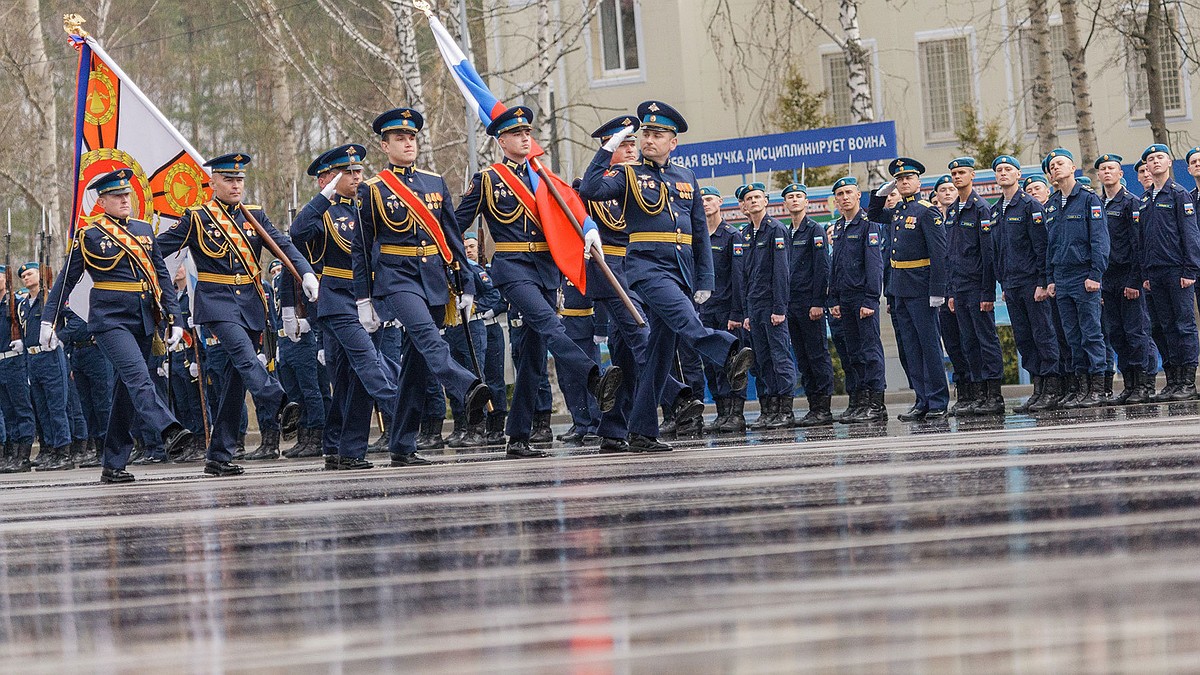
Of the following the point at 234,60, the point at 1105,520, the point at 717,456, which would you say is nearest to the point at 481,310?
the point at 717,456

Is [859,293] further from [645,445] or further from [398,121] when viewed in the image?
[398,121]

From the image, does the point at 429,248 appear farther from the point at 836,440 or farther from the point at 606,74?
the point at 606,74

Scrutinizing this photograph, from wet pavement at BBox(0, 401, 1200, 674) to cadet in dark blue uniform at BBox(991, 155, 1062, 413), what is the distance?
20.8 feet

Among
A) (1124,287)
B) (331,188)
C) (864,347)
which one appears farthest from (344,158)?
(1124,287)

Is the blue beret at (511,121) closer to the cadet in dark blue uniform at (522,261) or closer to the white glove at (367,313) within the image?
the cadet in dark blue uniform at (522,261)

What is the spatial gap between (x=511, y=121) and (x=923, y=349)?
479 centimetres

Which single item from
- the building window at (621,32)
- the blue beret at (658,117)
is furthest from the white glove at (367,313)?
the building window at (621,32)

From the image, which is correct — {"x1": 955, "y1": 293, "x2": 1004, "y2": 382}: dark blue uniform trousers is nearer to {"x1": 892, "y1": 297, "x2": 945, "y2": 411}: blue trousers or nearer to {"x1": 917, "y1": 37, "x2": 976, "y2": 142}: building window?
{"x1": 892, "y1": 297, "x2": 945, "y2": 411}: blue trousers

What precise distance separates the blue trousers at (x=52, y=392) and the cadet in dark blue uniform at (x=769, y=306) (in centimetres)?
800

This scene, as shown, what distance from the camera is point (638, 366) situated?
38.1 feet

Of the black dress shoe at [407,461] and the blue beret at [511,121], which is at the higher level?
the blue beret at [511,121]

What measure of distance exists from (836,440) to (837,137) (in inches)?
600

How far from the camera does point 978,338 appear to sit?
15242 mm

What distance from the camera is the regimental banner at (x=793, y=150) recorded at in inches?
1022
